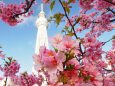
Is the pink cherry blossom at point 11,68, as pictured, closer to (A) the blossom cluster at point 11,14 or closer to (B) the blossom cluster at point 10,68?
(B) the blossom cluster at point 10,68

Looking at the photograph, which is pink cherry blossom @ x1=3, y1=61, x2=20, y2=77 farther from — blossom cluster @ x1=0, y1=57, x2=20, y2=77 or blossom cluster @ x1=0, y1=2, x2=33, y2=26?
blossom cluster @ x1=0, y1=2, x2=33, y2=26

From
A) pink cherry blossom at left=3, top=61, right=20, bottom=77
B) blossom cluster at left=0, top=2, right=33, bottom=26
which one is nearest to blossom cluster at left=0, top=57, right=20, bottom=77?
pink cherry blossom at left=3, top=61, right=20, bottom=77

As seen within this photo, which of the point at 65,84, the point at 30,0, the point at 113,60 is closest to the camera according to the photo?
the point at 65,84

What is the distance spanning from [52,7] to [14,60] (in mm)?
6199

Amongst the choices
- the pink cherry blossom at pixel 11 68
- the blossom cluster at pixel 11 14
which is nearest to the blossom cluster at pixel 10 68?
the pink cherry blossom at pixel 11 68

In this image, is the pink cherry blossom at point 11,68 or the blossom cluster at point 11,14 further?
the pink cherry blossom at point 11,68

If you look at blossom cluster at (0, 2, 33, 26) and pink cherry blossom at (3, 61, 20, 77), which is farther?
pink cherry blossom at (3, 61, 20, 77)

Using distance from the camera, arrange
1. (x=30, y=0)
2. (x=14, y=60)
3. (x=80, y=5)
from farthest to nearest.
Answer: (x=14, y=60) → (x=80, y=5) → (x=30, y=0)

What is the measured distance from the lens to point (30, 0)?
577cm

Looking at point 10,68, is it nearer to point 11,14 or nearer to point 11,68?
point 11,68

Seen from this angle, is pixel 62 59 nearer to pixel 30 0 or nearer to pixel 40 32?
pixel 30 0

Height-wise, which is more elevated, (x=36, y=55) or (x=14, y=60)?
(x=14, y=60)

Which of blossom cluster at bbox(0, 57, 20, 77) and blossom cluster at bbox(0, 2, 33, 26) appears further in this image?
blossom cluster at bbox(0, 57, 20, 77)

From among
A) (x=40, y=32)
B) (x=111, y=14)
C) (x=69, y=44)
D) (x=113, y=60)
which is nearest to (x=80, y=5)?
(x=111, y=14)
